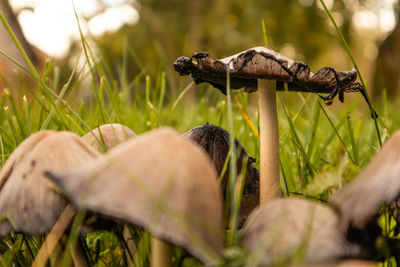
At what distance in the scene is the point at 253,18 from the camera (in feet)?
33.4

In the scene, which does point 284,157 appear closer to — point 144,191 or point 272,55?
point 272,55

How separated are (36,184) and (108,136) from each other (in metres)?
0.37

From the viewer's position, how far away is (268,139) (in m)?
1.03

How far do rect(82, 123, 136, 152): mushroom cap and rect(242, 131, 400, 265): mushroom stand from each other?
0.47 metres

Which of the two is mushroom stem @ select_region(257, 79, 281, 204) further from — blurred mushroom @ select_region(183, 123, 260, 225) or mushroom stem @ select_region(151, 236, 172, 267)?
mushroom stem @ select_region(151, 236, 172, 267)

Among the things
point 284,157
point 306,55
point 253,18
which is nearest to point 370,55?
point 306,55

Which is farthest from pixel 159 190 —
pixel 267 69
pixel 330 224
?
pixel 267 69

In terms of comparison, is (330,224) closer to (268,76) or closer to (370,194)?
(370,194)

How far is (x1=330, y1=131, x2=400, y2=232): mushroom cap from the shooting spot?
63 cm

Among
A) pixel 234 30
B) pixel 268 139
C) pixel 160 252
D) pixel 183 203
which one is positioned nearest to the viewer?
pixel 183 203

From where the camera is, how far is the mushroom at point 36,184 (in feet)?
2.29

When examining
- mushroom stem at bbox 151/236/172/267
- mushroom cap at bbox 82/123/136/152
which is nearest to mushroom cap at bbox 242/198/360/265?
mushroom stem at bbox 151/236/172/267

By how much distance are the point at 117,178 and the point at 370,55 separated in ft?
80.5

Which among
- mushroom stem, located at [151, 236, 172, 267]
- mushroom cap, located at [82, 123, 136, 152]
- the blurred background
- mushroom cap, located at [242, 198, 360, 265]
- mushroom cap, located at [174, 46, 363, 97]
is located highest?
the blurred background
